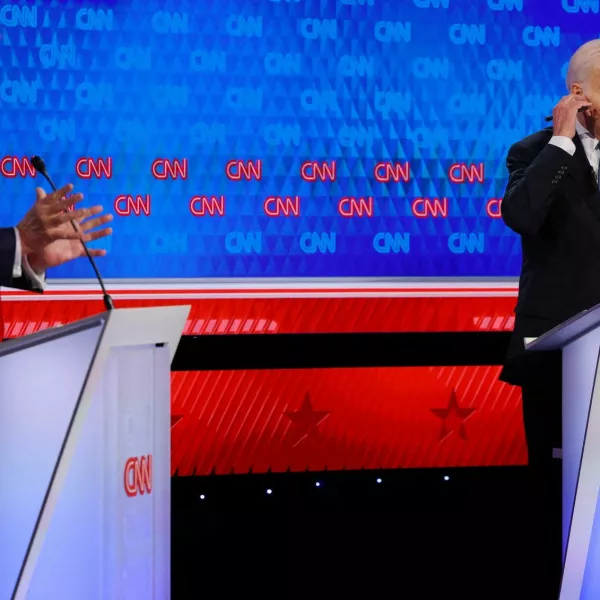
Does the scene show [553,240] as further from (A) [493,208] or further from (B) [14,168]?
(B) [14,168]

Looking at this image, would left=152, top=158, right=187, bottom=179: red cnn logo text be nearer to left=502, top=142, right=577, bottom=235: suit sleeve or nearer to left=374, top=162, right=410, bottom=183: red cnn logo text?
left=374, top=162, right=410, bottom=183: red cnn logo text

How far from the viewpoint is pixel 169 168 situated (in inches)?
167

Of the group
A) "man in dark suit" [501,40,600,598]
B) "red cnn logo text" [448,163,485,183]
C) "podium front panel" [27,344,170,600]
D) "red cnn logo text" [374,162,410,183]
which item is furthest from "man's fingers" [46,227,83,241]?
"red cnn logo text" [448,163,485,183]

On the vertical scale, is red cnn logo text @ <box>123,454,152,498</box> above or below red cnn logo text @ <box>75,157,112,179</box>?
below

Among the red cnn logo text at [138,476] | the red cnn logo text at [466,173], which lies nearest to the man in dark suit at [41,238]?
the red cnn logo text at [138,476]

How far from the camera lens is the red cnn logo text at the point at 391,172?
4.38 m

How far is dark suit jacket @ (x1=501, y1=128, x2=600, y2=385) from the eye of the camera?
271cm

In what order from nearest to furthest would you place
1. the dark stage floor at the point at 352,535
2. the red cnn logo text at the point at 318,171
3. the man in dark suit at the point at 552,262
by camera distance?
the man in dark suit at the point at 552,262 < the dark stage floor at the point at 352,535 < the red cnn logo text at the point at 318,171

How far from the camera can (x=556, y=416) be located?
2662mm

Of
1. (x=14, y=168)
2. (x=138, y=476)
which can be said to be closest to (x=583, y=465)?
(x=138, y=476)

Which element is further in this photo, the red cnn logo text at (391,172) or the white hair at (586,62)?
the red cnn logo text at (391,172)

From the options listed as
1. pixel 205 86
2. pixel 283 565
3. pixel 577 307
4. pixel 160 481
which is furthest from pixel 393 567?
pixel 205 86

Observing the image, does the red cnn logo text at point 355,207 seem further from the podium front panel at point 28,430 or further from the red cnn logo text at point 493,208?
the podium front panel at point 28,430

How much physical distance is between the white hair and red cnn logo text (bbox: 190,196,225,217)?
1754 mm
